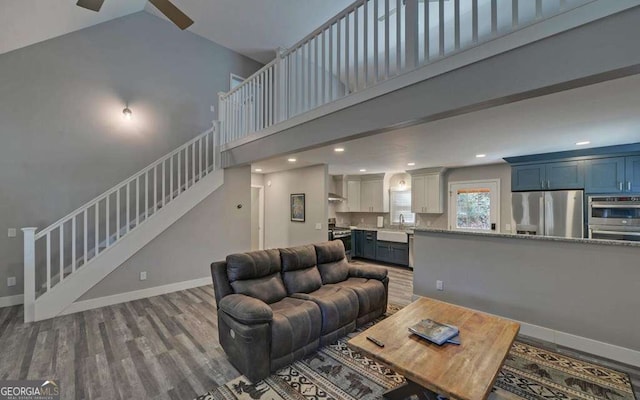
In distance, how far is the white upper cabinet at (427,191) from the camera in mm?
6387

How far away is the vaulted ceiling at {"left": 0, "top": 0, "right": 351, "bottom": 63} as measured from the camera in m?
3.65

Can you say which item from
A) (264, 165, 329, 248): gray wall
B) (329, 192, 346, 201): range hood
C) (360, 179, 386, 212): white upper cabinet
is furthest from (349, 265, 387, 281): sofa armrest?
(360, 179, 386, 212): white upper cabinet

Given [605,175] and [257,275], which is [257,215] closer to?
[257,275]

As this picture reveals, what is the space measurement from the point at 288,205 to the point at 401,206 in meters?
3.07

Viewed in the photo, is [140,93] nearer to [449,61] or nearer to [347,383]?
[449,61]

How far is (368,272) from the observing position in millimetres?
3684

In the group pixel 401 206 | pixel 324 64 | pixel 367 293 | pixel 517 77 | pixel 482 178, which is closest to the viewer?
pixel 517 77

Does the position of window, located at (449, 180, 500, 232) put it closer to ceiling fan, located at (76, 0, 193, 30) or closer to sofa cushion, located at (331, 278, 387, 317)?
sofa cushion, located at (331, 278, 387, 317)

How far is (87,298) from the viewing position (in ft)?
12.4

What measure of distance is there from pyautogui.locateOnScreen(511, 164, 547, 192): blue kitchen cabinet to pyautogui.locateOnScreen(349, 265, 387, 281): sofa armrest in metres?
3.43

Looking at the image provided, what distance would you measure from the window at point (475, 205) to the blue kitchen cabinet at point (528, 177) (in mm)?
616

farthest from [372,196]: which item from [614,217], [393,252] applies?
[614,217]

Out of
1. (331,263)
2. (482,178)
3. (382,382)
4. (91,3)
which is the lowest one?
(382,382)

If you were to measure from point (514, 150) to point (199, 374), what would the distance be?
5267mm
